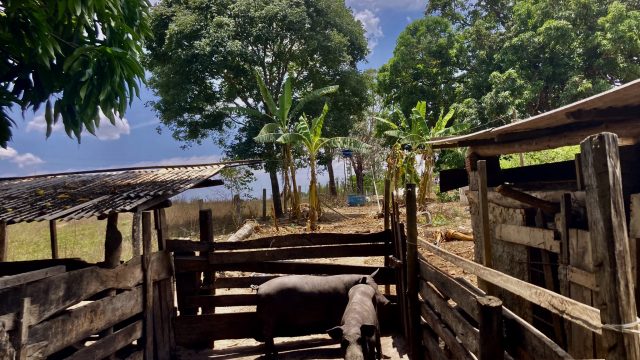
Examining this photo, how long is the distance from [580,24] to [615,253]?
21.5 m

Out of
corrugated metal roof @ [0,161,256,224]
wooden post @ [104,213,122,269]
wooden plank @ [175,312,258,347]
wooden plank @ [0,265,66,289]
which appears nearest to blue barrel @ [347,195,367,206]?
corrugated metal roof @ [0,161,256,224]

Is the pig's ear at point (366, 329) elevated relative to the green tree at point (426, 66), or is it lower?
lower

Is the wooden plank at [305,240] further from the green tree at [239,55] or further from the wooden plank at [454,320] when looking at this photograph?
the green tree at [239,55]

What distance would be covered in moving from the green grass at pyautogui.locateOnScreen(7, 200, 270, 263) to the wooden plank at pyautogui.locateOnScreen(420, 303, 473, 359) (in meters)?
9.98

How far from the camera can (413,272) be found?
18.1ft

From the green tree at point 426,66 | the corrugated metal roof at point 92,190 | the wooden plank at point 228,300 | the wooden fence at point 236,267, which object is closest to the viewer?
the corrugated metal roof at point 92,190

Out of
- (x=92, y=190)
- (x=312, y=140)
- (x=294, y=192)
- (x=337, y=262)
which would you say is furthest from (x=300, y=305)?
(x=294, y=192)

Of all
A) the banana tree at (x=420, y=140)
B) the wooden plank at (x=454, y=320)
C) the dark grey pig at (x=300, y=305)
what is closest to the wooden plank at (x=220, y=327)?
the dark grey pig at (x=300, y=305)

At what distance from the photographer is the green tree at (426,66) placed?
24.2 metres

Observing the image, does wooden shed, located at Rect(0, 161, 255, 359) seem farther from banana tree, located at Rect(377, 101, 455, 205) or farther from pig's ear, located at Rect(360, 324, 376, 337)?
banana tree, located at Rect(377, 101, 455, 205)

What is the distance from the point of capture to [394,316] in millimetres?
6758

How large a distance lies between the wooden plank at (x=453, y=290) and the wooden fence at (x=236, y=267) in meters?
1.63

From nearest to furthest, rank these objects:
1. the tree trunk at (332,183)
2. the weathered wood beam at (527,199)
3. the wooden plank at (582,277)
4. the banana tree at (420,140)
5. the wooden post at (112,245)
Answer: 1. the wooden plank at (582,277)
2. the weathered wood beam at (527,199)
3. the wooden post at (112,245)
4. the banana tree at (420,140)
5. the tree trunk at (332,183)

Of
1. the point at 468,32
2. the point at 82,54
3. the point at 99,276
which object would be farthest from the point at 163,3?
the point at 99,276
